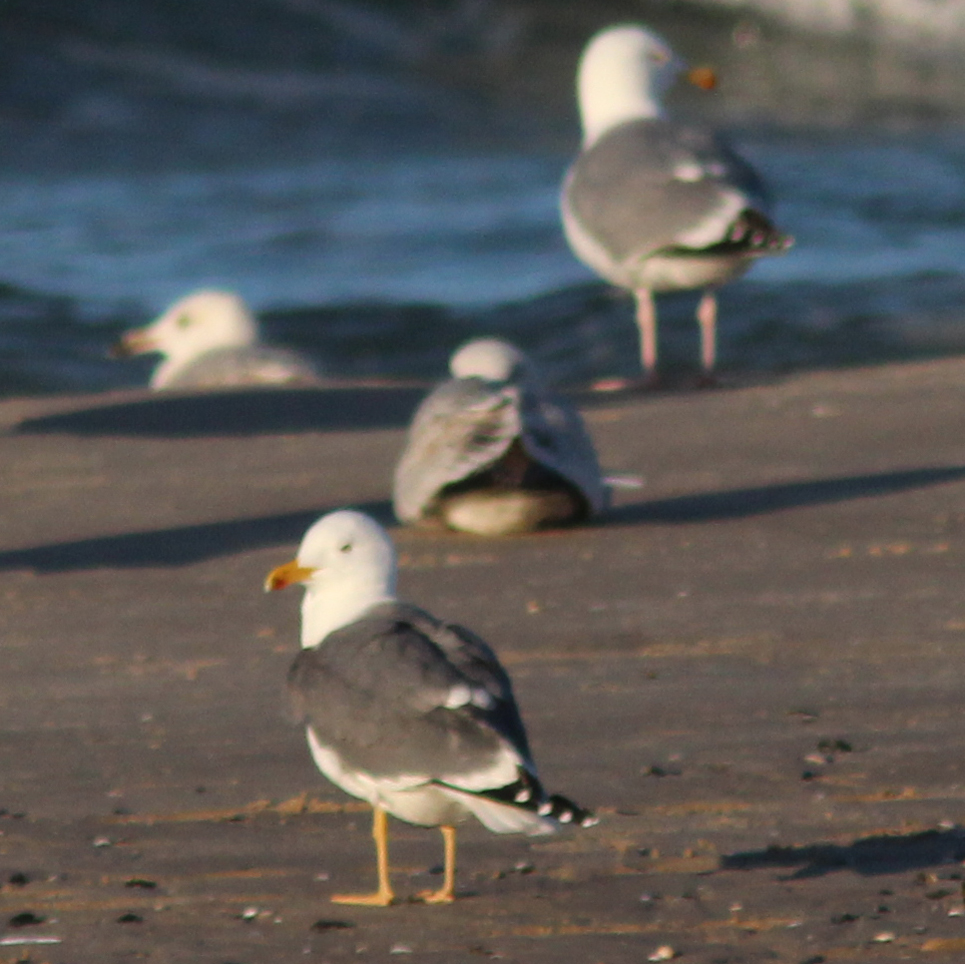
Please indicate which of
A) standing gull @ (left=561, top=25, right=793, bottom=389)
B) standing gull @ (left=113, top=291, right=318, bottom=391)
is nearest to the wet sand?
standing gull @ (left=561, top=25, right=793, bottom=389)

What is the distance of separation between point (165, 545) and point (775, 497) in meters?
2.07

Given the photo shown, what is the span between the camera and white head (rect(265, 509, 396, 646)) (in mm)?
4168

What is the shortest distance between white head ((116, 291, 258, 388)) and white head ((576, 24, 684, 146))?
2.55m

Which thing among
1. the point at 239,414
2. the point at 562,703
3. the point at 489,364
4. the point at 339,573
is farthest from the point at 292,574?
the point at 239,414

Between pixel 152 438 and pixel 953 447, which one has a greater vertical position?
pixel 152 438

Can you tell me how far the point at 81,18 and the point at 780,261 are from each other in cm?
1589

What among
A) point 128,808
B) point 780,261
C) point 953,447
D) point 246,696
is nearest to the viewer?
point 128,808

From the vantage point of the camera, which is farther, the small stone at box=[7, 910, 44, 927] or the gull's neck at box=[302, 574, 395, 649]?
the gull's neck at box=[302, 574, 395, 649]

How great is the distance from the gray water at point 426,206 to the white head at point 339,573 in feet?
32.5

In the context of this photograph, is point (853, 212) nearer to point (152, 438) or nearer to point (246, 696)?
point (152, 438)

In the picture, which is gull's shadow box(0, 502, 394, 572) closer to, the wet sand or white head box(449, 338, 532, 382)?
the wet sand

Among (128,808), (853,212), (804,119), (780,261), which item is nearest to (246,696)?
(128,808)

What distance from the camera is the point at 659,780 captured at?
446cm

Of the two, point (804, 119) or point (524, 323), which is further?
point (804, 119)
